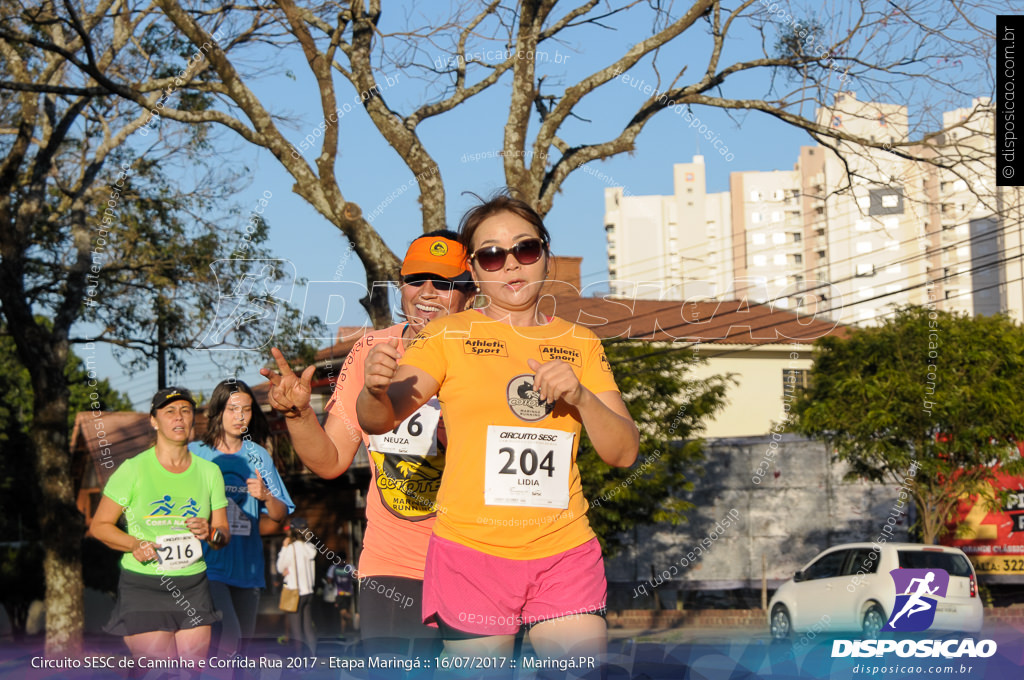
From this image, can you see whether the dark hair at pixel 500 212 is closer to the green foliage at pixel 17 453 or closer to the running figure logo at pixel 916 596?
the running figure logo at pixel 916 596

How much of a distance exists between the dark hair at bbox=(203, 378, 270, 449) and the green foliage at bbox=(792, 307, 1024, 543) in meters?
9.56

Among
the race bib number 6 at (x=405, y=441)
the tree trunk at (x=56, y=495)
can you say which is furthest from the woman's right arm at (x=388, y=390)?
the tree trunk at (x=56, y=495)

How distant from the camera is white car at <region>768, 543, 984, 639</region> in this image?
12.8m

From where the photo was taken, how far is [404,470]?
4102 mm

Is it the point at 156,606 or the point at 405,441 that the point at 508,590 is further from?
the point at 156,606

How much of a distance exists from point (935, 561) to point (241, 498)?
416 inches

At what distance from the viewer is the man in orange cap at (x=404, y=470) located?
3867 mm

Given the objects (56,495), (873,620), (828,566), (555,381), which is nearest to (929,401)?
(828,566)

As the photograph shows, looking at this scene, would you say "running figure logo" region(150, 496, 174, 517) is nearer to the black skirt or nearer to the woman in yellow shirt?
the black skirt

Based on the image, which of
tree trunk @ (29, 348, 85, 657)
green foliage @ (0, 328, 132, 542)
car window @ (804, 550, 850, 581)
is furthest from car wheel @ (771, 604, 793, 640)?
green foliage @ (0, 328, 132, 542)

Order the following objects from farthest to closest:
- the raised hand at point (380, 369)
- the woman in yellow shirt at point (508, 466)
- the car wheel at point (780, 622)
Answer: the car wheel at point (780, 622) → the woman in yellow shirt at point (508, 466) → the raised hand at point (380, 369)

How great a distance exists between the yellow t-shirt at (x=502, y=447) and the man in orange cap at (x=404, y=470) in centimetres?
70

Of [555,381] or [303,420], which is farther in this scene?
[303,420]

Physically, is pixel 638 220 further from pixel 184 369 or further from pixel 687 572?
pixel 184 369
